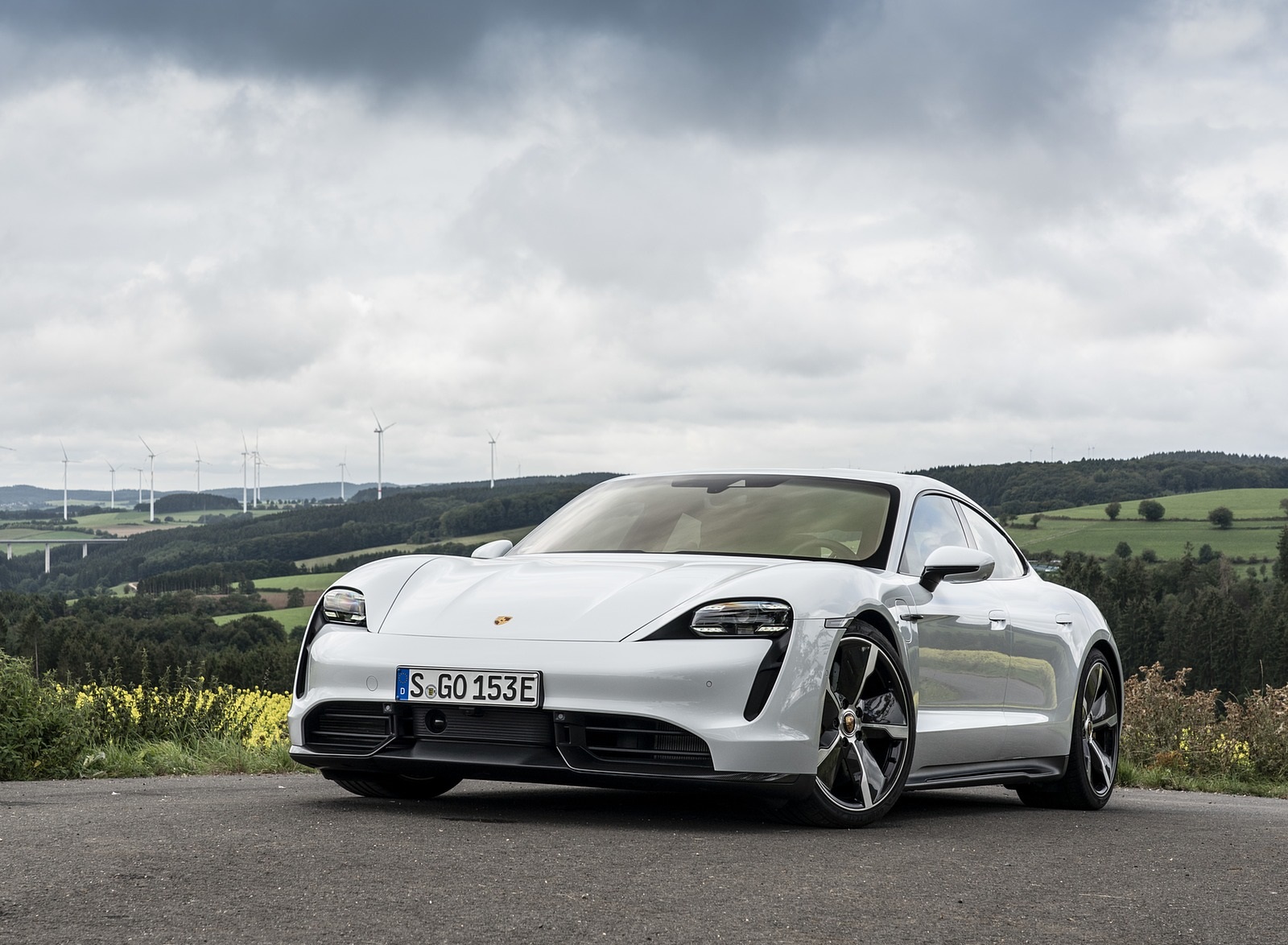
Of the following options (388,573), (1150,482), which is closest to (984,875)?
(388,573)

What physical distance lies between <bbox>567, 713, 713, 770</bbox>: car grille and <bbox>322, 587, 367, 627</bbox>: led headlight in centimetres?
107

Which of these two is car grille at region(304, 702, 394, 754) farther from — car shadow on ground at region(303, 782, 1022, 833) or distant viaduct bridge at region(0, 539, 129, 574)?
distant viaduct bridge at region(0, 539, 129, 574)

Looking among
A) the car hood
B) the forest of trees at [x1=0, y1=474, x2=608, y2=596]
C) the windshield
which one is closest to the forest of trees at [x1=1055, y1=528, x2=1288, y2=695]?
the forest of trees at [x1=0, y1=474, x2=608, y2=596]

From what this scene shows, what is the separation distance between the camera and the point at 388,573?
240 inches

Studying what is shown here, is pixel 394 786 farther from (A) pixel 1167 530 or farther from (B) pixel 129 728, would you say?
(A) pixel 1167 530

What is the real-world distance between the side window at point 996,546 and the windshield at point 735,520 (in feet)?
3.08

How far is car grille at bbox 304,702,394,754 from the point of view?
18.3 feet

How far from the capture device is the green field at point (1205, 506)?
11862 centimetres

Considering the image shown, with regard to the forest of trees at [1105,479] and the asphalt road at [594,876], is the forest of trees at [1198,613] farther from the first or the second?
the asphalt road at [594,876]

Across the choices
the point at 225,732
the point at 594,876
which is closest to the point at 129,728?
the point at 225,732

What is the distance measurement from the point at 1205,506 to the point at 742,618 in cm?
12763

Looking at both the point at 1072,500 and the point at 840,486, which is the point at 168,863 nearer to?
the point at 840,486

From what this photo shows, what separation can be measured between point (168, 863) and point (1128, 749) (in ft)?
34.5

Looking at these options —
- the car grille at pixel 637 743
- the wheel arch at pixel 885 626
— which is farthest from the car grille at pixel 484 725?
the wheel arch at pixel 885 626
